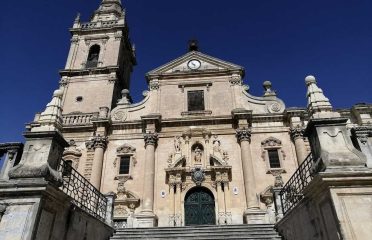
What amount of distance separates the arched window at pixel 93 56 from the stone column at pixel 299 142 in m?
17.5

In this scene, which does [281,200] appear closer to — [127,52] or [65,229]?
[65,229]

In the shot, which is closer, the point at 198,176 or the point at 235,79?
the point at 198,176

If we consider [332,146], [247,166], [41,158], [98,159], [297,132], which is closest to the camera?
[332,146]

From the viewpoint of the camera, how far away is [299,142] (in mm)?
18500

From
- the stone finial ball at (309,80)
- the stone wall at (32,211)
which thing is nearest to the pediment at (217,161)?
the stone finial ball at (309,80)

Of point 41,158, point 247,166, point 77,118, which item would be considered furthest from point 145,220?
point 41,158

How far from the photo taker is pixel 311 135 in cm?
725

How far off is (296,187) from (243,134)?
9.68m

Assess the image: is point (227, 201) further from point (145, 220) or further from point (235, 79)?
point (235, 79)

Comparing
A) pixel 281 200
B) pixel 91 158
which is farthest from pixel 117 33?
pixel 281 200

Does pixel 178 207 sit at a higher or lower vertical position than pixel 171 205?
lower

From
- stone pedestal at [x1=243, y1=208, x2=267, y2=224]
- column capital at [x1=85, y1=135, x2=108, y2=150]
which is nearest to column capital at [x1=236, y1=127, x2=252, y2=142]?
stone pedestal at [x1=243, y1=208, x2=267, y2=224]

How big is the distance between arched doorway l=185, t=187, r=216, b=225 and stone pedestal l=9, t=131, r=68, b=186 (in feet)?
37.8

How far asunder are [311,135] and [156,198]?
12394 mm
